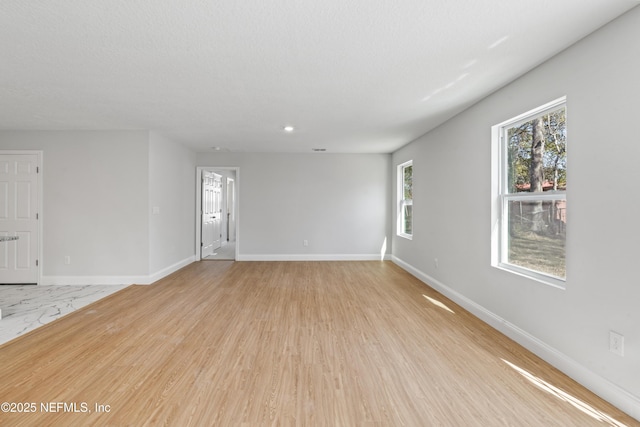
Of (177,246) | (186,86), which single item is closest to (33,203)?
(177,246)

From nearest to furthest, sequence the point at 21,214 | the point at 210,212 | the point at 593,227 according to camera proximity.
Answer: the point at 593,227 → the point at 21,214 → the point at 210,212

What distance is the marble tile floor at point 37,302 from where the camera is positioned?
3.01m

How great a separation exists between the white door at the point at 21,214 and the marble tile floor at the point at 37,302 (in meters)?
0.30

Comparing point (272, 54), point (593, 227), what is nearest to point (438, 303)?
point (593, 227)

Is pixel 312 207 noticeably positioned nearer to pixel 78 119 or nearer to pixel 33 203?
pixel 78 119

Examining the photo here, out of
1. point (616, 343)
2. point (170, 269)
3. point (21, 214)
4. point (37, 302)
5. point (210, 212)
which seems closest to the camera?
point (616, 343)

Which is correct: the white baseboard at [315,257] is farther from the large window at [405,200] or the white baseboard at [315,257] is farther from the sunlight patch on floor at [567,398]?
the sunlight patch on floor at [567,398]

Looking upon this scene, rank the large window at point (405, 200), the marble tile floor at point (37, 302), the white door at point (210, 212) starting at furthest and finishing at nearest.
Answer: the white door at point (210, 212), the large window at point (405, 200), the marble tile floor at point (37, 302)

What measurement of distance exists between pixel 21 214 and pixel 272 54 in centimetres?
495

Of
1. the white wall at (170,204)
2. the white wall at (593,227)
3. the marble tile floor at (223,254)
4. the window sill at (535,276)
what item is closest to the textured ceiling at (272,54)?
the white wall at (593,227)

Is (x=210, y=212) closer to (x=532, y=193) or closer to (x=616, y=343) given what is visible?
(x=532, y=193)

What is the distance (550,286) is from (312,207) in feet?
16.1

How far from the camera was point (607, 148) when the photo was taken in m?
1.93

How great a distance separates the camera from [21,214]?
15.1ft
